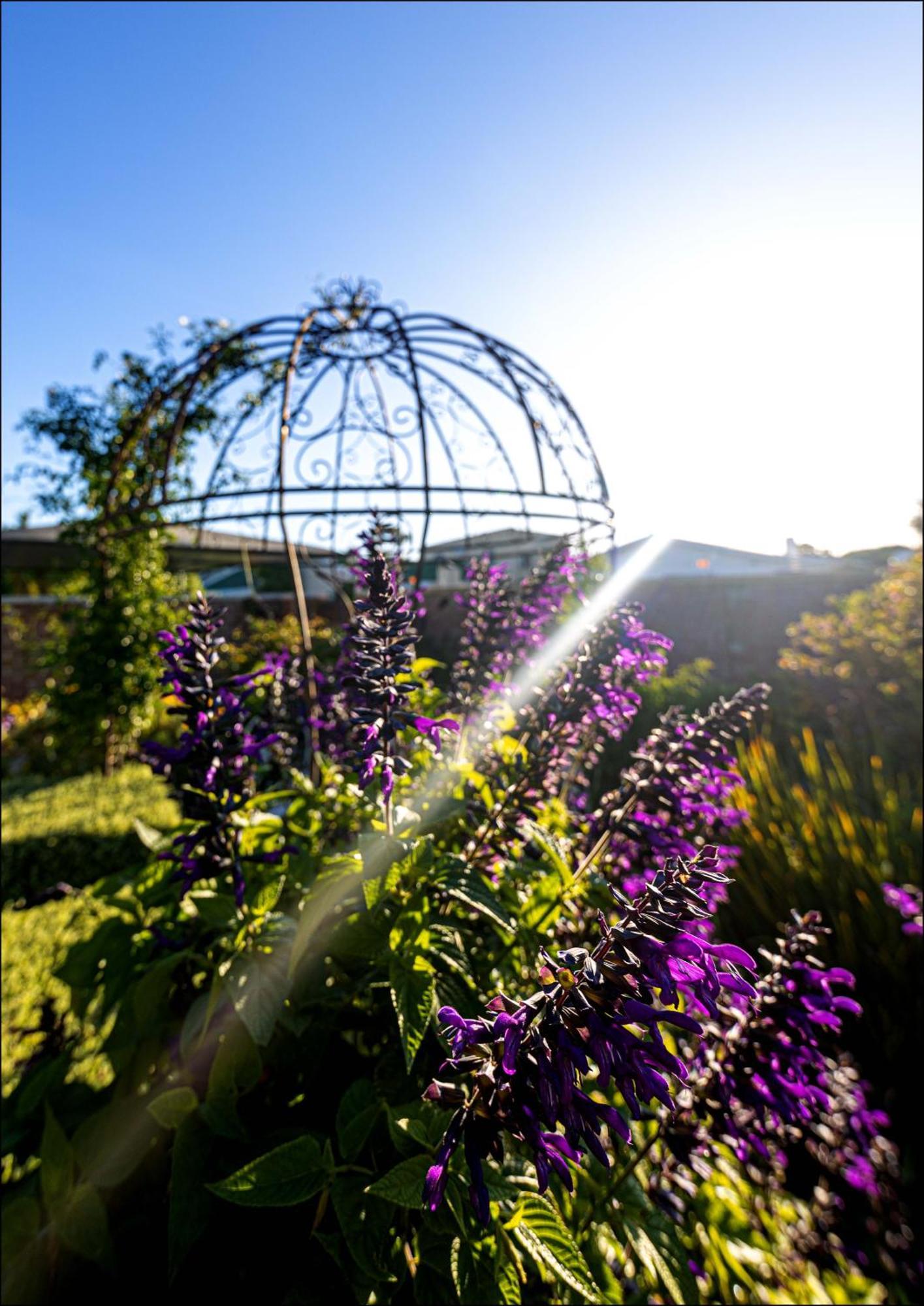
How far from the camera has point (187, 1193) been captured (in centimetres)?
104

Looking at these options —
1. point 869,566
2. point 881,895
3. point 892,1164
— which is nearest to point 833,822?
point 881,895

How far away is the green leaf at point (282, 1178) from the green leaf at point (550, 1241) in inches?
10.6

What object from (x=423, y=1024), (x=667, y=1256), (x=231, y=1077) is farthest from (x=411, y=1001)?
(x=667, y=1256)

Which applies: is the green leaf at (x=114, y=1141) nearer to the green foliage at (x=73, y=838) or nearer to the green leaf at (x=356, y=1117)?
the green leaf at (x=356, y=1117)

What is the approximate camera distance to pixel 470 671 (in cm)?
166

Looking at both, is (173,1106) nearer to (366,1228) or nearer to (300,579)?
(366,1228)

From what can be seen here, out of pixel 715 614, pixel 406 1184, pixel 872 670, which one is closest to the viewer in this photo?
pixel 406 1184

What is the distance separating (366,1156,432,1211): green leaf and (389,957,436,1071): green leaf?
111 mm

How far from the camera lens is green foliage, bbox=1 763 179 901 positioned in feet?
14.6

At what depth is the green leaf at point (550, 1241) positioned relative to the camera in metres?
0.81

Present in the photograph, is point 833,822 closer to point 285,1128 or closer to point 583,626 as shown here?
point 583,626

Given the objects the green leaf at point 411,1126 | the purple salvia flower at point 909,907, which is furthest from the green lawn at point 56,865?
the purple salvia flower at point 909,907

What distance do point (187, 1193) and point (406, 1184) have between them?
1.58 feet

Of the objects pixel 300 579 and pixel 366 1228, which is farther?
pixel 300 579
